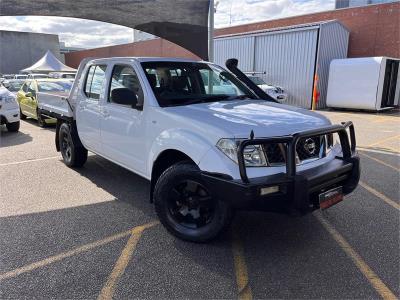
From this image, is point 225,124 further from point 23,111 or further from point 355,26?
point 355,26

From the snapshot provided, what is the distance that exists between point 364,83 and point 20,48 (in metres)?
50.4

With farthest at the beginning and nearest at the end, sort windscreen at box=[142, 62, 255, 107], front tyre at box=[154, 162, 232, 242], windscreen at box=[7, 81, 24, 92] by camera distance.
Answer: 1. windscreen at box=[7, 81, 24, 92]
2. windscreen at box=[142, 62, 255, 107]
3. front tyre at box=[154, 162, 232, 242]

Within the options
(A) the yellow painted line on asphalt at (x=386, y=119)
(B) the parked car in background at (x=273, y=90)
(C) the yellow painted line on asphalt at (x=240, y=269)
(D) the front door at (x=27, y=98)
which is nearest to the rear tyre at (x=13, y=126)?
(D) the front door at (x=27, y=98)

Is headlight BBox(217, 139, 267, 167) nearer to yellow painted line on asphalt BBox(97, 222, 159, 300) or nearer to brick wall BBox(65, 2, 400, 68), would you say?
yellow painted line on asphalt BBox(97, 222, 159, 300)

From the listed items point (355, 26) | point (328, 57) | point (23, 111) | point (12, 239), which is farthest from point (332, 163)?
point (355, 26)

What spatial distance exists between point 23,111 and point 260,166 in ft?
40.3

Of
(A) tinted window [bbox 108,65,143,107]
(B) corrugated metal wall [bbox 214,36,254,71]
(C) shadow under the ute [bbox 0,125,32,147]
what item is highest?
(B) corrugated metal wall [bbox 214,36,254,71]

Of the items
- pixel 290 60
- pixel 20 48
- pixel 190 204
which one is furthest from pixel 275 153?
pixel 20 48

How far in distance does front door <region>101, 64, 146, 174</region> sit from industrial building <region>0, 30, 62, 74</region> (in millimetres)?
52702

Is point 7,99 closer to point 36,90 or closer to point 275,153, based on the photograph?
point 36,90

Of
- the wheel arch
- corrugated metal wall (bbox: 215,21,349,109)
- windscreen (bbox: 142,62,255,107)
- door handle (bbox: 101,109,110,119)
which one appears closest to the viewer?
the wheel arch

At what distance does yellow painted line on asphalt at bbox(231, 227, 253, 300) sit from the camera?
291 cm

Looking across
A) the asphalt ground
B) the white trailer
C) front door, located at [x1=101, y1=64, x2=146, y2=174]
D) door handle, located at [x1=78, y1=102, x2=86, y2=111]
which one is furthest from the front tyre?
the white trailer

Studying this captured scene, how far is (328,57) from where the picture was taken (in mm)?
17078
